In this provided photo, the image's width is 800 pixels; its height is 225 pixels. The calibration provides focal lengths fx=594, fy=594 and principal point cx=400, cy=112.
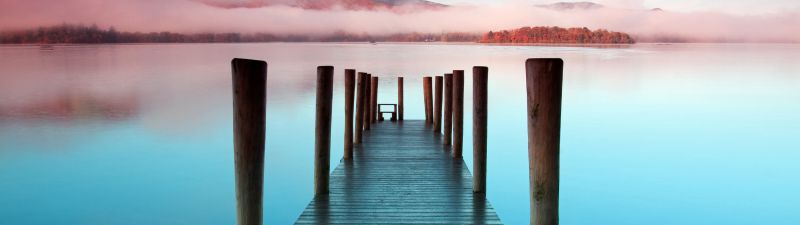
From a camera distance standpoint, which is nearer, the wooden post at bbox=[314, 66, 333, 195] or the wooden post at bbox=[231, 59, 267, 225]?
the wooden post at bbox=[231, 59, 267, 225]

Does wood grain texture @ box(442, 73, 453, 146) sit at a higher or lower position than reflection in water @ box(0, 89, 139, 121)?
higher

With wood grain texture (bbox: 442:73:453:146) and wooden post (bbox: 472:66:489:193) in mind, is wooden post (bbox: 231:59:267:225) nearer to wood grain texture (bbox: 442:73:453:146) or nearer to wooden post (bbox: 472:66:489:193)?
wooden post (bbox: 472:66:489:193)

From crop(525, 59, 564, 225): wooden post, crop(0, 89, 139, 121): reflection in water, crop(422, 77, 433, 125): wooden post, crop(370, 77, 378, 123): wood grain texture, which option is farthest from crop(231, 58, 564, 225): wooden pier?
crop(0, 89, 139, 121): reflection in water

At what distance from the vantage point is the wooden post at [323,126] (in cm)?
599

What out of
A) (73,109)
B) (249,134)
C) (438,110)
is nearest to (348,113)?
(438,110)

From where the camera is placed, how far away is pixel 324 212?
5.44 metres

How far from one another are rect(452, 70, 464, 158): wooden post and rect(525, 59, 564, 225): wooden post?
15.1 feet

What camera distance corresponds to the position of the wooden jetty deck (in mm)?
5289

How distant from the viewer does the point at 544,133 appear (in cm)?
346

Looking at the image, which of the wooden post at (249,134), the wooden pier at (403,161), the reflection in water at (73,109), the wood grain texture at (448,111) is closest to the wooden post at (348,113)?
the wooden pier at (403,161)

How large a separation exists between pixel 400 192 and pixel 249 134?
2.86 metres

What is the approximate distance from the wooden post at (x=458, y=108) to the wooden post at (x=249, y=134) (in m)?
4.73

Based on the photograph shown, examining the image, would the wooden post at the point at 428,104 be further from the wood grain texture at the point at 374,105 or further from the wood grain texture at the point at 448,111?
the wood grain texture at the point at 448,111

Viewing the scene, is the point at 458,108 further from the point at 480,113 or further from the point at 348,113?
the point at 480,113
